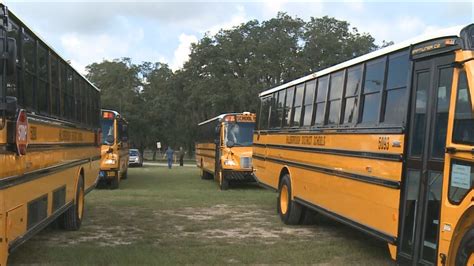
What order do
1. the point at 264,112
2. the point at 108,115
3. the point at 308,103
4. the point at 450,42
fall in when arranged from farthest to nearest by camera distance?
1. the point at 108,115
2. the point at 264,112
3. the point at 308,103
4. the point at 450,42

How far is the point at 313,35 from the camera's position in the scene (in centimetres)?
4338

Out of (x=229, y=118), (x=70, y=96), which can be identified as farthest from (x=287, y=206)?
(x=229, y=118)

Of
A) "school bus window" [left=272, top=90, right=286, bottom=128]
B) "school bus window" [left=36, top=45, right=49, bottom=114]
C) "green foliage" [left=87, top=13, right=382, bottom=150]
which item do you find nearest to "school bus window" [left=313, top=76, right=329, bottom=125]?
"school bus window" [left=272, top=90, right=286, bottom=128]

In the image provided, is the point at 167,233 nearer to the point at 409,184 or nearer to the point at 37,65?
the point at 37,65

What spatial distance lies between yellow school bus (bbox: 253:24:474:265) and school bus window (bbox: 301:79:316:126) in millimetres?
20

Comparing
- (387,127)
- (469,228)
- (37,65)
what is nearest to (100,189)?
(37,65)

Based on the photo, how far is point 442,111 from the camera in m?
5.55

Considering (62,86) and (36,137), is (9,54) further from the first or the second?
(62,86)

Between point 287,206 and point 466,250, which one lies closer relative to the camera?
point 466,250

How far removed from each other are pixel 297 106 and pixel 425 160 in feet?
17.3

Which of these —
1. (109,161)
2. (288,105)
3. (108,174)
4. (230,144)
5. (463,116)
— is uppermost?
(288,105)

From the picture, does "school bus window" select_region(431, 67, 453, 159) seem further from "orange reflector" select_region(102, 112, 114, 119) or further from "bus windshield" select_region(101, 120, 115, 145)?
"orange reflector" select_region(102, 112, 114, 119)

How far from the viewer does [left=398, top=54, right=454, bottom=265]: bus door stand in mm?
5531

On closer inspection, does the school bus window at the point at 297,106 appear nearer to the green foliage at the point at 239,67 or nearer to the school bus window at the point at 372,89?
the school bus window at the point at 372,89
